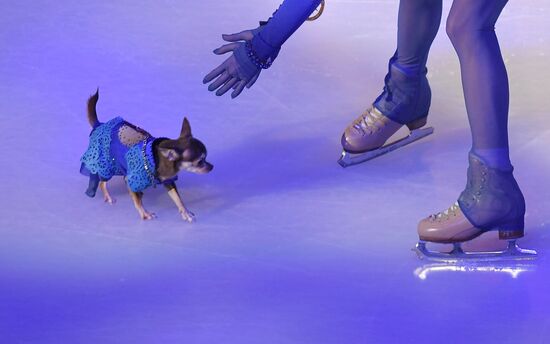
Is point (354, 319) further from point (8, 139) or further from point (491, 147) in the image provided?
point (8, 139)

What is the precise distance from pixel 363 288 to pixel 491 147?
486 mm

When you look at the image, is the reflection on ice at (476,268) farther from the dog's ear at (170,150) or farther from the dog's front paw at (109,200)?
the dog's front paw at (109,200)

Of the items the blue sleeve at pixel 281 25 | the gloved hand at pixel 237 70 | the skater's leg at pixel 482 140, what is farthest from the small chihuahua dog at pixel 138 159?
the skater's leg at pixel 482 140

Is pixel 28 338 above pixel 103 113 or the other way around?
the other way around

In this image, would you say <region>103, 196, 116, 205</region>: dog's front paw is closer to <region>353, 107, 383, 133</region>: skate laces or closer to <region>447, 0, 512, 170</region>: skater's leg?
<region>353, 107, 383, 133</region>: skate laces

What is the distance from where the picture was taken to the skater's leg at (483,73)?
9.95ft

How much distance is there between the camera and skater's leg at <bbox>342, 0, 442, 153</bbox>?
359 centimetres

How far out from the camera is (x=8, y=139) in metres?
3.84

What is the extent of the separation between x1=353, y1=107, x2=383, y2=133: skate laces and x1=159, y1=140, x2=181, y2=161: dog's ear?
693 mm

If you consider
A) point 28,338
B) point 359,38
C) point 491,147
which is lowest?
point 28,338

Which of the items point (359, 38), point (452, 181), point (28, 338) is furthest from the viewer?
point (359, 38)

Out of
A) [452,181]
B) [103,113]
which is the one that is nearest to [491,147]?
[452,181]

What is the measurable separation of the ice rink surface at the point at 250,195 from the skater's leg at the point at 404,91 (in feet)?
0.31

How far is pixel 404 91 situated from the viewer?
3.73m
